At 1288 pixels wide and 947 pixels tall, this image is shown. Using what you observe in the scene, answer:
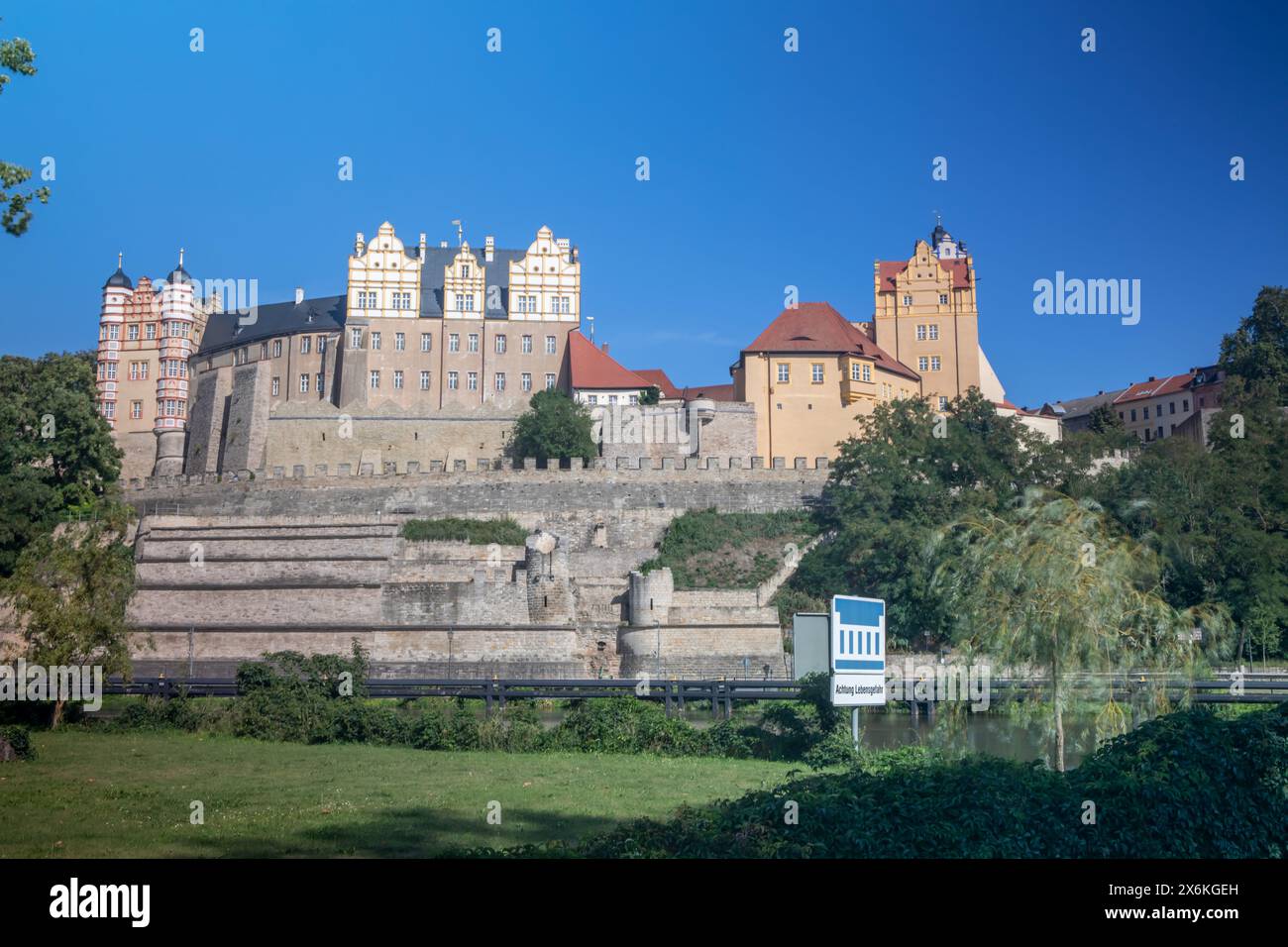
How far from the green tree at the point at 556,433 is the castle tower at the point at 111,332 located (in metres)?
33.7

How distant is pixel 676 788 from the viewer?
15141 millimetres

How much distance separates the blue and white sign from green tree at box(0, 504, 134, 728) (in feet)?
49.6

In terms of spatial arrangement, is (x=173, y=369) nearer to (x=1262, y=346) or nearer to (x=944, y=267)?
(x=944, y=267)

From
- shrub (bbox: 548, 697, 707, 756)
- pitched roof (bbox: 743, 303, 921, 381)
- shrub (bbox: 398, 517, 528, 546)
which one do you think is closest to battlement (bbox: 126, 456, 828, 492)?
shrub (bbox: 398, 517, 528, 546)

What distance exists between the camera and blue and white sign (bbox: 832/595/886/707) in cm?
1747

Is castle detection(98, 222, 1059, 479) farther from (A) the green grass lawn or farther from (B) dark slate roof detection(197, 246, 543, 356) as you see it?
(A) the green grass lawn

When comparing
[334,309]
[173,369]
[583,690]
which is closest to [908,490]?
[583,690]

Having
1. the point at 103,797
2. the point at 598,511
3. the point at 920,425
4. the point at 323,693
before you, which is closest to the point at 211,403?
the point at 598,511

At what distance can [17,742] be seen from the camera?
17.9m

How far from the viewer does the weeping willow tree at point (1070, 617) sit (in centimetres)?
1827
